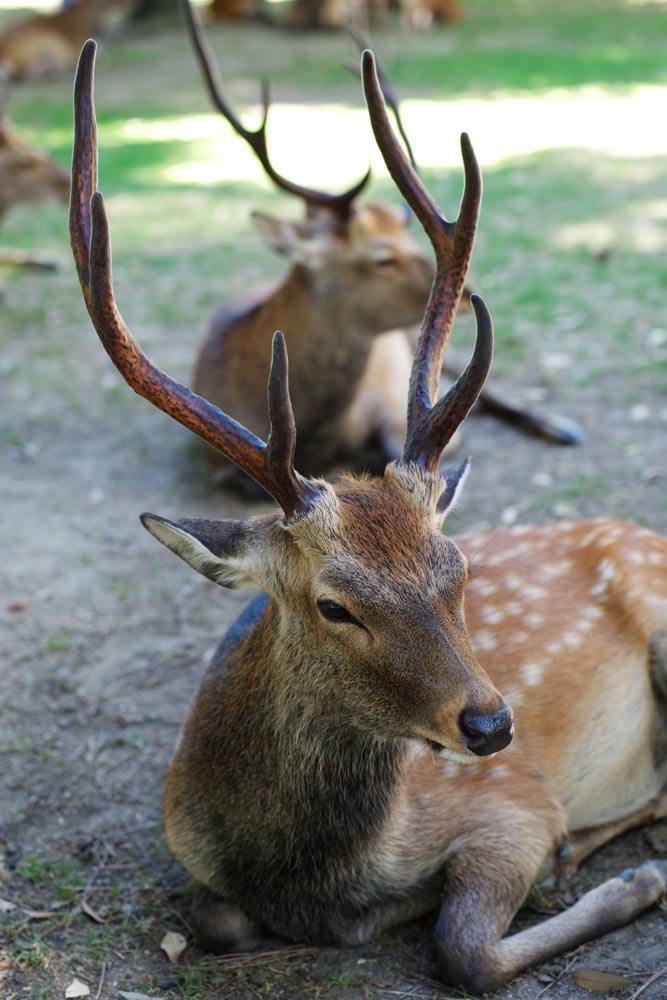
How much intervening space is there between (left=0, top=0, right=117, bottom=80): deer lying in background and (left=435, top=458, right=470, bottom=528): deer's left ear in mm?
15209

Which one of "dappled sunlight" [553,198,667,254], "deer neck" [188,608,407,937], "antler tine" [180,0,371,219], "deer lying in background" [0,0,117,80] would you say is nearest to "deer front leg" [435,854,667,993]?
"deer neck" [188,608,407,937]

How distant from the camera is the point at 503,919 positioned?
297cm

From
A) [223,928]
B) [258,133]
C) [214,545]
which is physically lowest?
[223,928]

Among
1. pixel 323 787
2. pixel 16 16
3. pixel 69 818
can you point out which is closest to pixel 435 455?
pixel 323 787

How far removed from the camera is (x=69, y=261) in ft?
28.8

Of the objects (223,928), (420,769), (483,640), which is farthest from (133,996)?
(483,640)

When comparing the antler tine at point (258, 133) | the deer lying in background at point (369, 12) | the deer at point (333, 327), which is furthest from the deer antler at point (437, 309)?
the deer lying in background at point (369, 12)

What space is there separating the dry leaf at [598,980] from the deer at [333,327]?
9.97 feet

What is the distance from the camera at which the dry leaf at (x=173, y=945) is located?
10.0 feet

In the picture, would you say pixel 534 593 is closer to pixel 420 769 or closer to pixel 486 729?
pixel 420 769

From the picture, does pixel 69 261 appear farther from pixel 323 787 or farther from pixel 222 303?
pixel 323 787

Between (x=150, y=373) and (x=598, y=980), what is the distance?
176 centimetres

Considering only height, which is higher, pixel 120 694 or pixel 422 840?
pixel 422 840

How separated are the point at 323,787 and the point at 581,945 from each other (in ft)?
2.56
